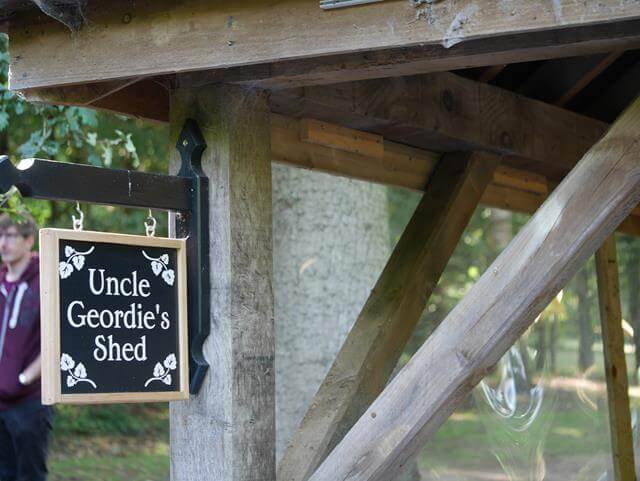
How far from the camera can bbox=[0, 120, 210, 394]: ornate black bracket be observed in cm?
278

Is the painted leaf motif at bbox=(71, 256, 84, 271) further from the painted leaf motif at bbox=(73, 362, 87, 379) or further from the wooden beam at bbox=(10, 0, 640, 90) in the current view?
the wooden beam at bbox=(10, 0, 640, 90)

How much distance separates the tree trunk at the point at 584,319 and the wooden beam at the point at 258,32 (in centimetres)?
749

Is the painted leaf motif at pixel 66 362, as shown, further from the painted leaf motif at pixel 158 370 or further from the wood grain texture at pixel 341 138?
the wood grain texture at pixel 341 138

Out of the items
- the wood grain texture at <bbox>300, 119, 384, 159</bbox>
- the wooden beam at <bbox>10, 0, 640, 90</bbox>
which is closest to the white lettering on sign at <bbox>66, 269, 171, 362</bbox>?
the wooden beam at <bbox>10, 0, 640, 90</bbox>

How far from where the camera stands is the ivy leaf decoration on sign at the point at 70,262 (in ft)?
8.95

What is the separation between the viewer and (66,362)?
2.71m

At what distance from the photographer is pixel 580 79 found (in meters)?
4.51

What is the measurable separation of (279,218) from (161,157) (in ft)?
11.4

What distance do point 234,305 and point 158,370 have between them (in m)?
0.30

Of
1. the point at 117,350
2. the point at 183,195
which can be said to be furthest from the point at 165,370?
the point at 183,195

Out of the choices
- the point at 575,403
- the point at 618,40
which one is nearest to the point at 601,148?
the point at 618,40

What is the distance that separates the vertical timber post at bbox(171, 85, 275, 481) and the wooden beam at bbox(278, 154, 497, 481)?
358mm

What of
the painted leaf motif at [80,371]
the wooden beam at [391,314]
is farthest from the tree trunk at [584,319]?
the painted leaf motif at [80,371]

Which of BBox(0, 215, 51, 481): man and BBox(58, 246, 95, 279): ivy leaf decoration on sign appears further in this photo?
BBox(0, 215, 51, 481): man
